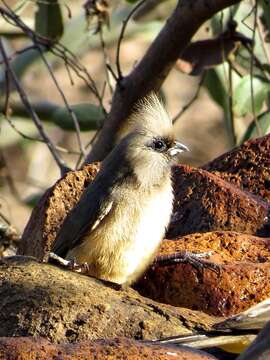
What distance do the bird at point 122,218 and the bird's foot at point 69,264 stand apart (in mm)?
60

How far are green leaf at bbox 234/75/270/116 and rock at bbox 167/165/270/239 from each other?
2.83 meters

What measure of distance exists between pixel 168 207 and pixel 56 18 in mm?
3482

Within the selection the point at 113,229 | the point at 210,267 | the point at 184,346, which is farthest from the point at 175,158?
the point at 184,346

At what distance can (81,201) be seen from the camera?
5719mm

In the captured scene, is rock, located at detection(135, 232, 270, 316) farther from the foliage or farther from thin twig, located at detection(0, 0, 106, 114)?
thin twig, located at detection(0, 0, 106, 114)

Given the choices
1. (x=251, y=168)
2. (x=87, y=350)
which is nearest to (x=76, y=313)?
(x=87, y=350)

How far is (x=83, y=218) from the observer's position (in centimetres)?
570

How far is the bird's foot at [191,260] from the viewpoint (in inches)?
183

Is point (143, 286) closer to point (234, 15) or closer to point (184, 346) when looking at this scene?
point (184, 346)

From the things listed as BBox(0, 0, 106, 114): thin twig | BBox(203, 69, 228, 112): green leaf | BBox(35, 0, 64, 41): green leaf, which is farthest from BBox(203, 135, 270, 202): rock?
BBox(203, 69, 228, 112): green leaf

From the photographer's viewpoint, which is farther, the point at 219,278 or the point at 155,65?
the point at 155,65

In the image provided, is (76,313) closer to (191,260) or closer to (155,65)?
(191,260)

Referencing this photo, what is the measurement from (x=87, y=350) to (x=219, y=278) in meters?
1.19

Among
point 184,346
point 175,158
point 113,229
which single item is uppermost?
point 175,158
